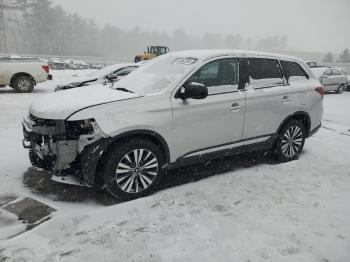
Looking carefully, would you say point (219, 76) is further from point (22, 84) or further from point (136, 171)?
point (22, 84)

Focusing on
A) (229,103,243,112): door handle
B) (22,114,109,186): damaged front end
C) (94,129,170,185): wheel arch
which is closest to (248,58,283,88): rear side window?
(229,103,243,112): door handle

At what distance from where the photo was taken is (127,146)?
160 inches

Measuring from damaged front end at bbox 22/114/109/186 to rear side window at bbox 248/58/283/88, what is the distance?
8.40ft

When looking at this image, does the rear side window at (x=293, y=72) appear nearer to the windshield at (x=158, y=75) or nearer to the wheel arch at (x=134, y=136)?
the windshield at (x=158, y=75)

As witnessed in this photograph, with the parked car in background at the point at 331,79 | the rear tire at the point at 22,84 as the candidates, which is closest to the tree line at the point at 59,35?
the rear tire at the point at 22,84

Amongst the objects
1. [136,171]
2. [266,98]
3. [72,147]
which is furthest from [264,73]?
[72,147]

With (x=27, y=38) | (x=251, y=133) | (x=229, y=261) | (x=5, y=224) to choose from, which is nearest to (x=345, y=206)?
(x=251, y=133)

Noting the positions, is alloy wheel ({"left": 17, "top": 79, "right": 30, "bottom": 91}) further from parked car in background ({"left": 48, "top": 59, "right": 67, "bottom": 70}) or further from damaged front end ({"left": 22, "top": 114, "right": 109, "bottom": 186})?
parked car in background ({"left": 48, "top": 59, "right": 67, "bottom": 70})

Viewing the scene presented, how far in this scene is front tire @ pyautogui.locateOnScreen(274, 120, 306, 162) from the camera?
5.74 metres

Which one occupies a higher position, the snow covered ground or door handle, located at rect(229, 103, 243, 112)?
door handle, located at rect(229, 103, 243, 112)

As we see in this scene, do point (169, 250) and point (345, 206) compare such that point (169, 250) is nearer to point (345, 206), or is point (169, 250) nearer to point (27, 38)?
point (345, 206)

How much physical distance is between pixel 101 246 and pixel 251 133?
294cm

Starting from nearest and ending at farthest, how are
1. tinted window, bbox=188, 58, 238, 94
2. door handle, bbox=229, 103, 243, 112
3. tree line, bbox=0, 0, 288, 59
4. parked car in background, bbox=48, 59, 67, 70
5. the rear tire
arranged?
tinted window, bbox=188, 58, 238, 94 < door handle, bbox=229, 103, 243, 112 < the rear tire < parked car in background, bbox=48, 59, 67, 70 < tree line, bbox=0, 0, 288, 59

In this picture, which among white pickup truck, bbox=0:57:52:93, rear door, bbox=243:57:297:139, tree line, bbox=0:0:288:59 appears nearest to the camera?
rear door, bbox=243:57:297:139
